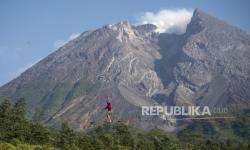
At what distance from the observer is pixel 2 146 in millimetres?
108375

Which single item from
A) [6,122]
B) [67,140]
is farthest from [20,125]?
[67,140]

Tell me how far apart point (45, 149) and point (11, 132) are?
4003 cm

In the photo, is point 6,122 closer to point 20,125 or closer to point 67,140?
point 20,125

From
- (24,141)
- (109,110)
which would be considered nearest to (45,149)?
(24,141)

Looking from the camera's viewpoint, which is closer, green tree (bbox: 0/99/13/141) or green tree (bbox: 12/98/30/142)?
green tree (bbox: 12/98/30/142)

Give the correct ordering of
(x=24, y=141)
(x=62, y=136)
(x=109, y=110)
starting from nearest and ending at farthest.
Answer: (x=109, y=110) → (x=24, y=141) → (x=62, y=136)

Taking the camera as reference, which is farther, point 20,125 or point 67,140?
point 67,140

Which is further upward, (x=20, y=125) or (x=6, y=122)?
(x=6, y=122)

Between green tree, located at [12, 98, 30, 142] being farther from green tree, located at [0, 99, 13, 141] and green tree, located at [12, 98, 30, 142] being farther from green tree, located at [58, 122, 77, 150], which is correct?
green tree, located at [58, 122, 77, 150]

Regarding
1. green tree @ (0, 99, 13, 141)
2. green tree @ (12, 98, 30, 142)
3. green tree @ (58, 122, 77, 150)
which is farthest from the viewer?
green tree @ (0, 99, 13, 141)

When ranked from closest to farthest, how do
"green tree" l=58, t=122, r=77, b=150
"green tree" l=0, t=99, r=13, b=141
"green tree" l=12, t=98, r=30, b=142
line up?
"green tree" l=58, t=122, r=77, b=150 → "green tree" l=12, t=98, r=30, b=142 → "green tree" l=0, t=99, r=13, b=141

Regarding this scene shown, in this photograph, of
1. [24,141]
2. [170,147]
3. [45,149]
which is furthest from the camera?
[170,147]

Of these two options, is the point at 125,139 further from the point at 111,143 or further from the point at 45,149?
the point at 45,149

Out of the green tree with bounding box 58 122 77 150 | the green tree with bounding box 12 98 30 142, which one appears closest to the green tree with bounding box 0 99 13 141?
the green tree with bounding box 12 98 30 142
